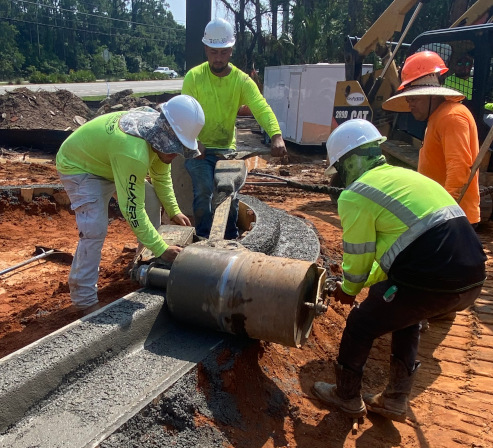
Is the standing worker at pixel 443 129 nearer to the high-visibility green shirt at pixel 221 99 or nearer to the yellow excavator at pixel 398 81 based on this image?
the high-visibility green shirt at pixel 221 99

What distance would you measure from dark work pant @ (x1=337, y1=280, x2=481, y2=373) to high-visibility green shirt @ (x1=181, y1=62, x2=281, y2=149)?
2340mm

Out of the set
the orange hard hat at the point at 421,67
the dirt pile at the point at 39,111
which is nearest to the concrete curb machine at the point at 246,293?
the orange hard hat at the point at 421,67

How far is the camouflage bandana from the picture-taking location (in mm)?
3152

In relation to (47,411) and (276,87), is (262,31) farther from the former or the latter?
(47,411)

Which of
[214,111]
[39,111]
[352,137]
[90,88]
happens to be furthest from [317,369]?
[90,88]

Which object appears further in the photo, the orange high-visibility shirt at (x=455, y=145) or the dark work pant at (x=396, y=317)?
the orange high-visibility shirt at (x=455, y=145)

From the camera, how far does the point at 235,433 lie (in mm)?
2484

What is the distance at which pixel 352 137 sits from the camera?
2.71 m

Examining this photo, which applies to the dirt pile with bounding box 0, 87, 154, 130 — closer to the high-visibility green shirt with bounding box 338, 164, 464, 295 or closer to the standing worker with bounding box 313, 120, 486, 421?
the standing worker with bounding box 313, 120, 486, 421

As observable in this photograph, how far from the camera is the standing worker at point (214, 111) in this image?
4.64 meters

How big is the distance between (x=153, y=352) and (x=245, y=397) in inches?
23.4

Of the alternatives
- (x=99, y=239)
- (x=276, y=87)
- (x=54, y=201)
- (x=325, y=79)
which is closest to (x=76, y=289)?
(x=99, y=239)

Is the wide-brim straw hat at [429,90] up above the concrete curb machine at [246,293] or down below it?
above

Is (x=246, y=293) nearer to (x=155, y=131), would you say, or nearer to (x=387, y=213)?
(x=387, y=213)
